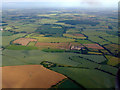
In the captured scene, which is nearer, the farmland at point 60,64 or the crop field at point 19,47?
the farmland at point 60,64

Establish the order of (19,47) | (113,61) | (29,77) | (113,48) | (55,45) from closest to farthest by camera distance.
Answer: (29,77), (113,61), (113,48), (19,47), (55,45)

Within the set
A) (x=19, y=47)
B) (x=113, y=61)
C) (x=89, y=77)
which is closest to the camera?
(x=89, y=77)

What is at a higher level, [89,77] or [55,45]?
[55,45]

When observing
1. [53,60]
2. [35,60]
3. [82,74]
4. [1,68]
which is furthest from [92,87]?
[1,68]

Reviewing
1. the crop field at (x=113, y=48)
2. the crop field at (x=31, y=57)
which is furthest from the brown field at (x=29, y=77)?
the crop field at (x=113, y=48)

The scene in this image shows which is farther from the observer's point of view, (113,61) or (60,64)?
(113,61)

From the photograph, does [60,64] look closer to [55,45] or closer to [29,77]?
[29,77]

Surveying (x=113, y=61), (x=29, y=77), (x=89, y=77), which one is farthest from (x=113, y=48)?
(x=29, y=77)

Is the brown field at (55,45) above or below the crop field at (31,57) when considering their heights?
above

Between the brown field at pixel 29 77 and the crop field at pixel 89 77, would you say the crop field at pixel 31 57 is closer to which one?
the brown field at pixel 29 77
